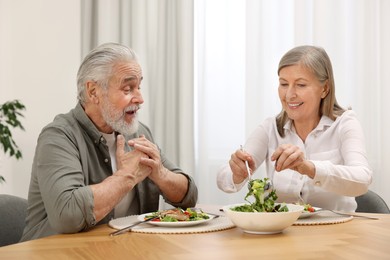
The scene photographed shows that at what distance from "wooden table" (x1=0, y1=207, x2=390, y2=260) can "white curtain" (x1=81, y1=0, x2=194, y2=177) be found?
2193 millimetres

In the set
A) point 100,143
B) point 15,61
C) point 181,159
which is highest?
point 15,61

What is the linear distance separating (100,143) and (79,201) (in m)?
0.41

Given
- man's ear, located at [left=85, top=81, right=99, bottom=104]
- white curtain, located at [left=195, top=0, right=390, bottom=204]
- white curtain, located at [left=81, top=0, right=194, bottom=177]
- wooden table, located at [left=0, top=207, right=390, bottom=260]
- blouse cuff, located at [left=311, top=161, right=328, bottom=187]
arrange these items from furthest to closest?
white curtain, located at [left=81, top=0, right=194, bottom=177]
white curtain, located at [left=195, top=0, right=390, bottom=204]
man's ear, located at [left=85, top=81, right=99, bottom=104]
blouse cuff, located at [left=311, top=161, right=328, bottom=187]
wooden table, located at [left=0, top=207, right=390, bottom=260]

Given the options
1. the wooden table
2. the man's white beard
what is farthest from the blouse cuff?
the man's white beard

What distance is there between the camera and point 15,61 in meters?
3.51

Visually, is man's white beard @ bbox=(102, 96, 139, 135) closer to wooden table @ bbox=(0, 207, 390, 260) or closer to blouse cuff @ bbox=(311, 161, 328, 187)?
wooden table @ bbox=(0, 207, 390, 260)

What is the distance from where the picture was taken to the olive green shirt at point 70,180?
1609 mm

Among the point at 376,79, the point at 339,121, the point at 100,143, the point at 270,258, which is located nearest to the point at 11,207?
the point at 100,143

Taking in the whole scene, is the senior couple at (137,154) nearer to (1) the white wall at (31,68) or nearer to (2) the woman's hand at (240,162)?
(2) the woman's hand at (240,162)

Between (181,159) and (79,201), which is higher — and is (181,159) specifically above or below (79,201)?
below

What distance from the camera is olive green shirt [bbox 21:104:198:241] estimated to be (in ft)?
5.28

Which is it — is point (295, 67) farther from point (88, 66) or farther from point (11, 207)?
point (11, 207)

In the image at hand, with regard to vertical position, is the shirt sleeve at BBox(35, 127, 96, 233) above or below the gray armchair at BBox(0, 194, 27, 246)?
above

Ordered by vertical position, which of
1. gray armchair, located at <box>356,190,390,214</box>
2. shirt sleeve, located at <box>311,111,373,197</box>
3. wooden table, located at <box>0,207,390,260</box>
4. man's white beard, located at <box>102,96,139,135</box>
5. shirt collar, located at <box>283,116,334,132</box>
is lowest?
gray armchair, located at <box>356,190,390,214</box>
